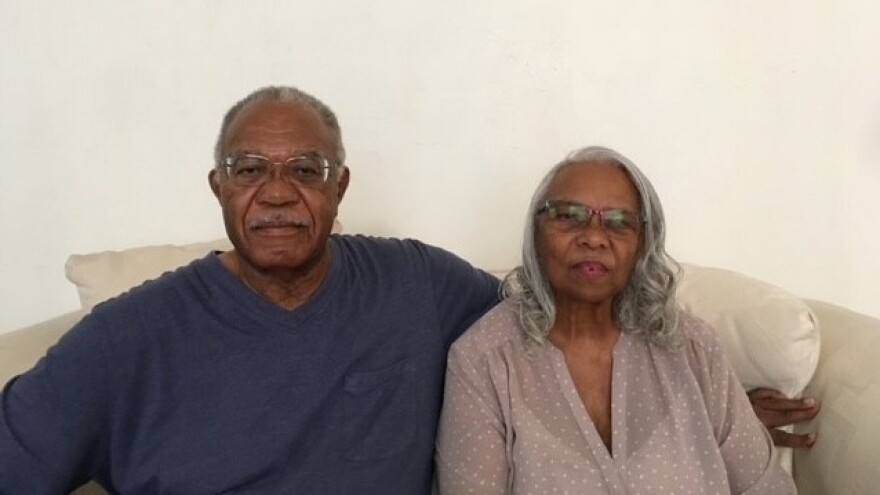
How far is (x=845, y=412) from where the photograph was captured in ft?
4.83

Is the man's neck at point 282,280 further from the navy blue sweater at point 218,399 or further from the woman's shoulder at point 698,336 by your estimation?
the woman's shoulder at point 698,336

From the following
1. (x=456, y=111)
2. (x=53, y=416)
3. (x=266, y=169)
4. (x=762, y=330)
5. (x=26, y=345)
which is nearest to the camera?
(x=53, y=416)

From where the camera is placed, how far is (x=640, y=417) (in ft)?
4.62

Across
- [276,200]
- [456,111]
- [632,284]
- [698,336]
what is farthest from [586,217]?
[456,111]

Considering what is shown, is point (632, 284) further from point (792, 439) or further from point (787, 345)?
point (792, 439)

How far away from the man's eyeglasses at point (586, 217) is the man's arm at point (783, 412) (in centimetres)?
45

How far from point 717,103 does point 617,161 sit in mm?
635

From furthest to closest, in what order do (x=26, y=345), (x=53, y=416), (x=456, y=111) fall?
1. (x=456, y=111)
2. (x=26, y=345)
3. (x=53, y=416)

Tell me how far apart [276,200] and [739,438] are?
34.9 inches

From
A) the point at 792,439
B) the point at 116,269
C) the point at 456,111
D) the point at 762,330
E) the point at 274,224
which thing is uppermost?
the point at 456,111

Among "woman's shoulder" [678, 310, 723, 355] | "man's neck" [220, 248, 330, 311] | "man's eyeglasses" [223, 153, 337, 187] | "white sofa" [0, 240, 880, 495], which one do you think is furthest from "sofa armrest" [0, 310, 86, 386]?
"woman's shoulder" [678, 310, 723, 355]

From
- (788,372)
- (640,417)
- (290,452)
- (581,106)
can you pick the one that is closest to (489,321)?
(640,417)

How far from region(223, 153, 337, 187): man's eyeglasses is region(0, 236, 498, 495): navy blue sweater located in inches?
6.3

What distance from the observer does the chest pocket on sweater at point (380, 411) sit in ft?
4.43
